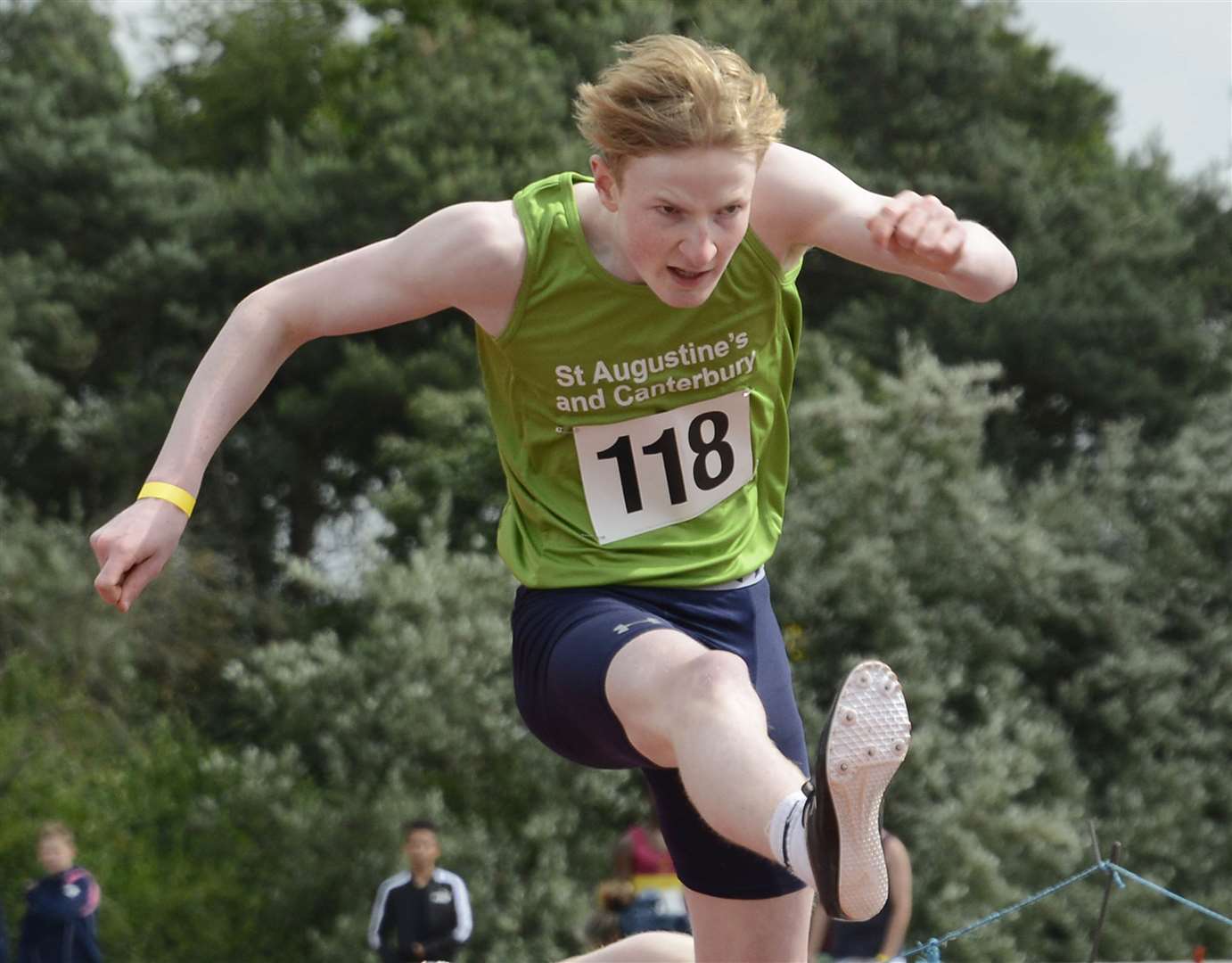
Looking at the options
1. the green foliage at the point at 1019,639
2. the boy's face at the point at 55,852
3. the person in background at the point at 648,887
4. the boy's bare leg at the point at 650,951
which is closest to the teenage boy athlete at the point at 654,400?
the boy's bare leg at the point at 650,951

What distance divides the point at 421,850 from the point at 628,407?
5895mm

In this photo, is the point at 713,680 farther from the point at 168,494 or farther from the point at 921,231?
the point at 168,494

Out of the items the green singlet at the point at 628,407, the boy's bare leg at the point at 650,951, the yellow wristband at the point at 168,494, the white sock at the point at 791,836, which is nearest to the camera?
the white sock at the point at 791,836

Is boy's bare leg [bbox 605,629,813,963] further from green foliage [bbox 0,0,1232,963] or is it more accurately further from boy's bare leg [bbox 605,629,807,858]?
green foliage [bbox 0,0,1232,963]

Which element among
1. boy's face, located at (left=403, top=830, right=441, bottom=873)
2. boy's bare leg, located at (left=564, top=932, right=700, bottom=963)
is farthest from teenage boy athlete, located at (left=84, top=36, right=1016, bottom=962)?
boy's face, located at (left=403, top=830, right=441, bottom=873)

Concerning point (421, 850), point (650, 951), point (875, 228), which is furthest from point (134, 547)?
point (421, 850)

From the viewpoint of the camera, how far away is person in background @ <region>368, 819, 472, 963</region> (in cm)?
921

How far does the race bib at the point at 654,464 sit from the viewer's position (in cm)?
374

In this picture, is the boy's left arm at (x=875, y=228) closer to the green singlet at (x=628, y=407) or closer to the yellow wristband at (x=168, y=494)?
the green singlet at (x=628, y=407)

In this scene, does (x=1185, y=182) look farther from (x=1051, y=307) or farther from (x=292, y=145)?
(x=292, y=145)

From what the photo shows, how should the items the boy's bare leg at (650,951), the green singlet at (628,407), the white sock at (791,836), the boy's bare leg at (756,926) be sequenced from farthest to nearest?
the boy's bare leg at (650,951) → the boy's bare leg at (756,926) → the green singlet at (628,407) → the white sock at (791,836)

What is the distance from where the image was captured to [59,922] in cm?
988

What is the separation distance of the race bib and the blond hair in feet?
1.70

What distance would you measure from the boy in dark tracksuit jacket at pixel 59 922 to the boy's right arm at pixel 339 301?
6.83 metres
